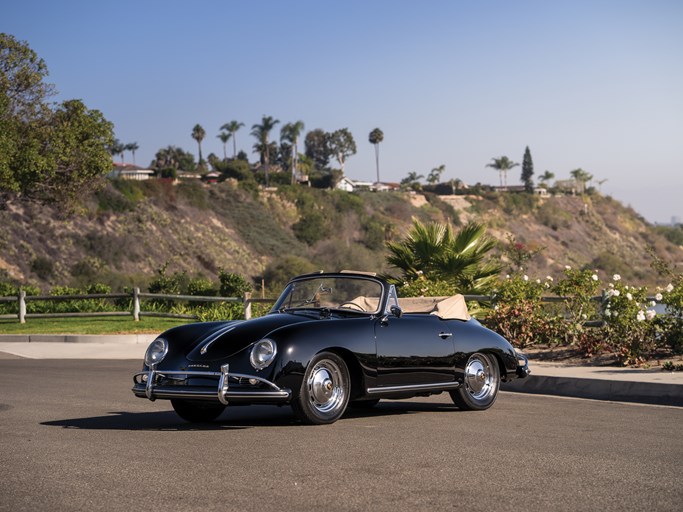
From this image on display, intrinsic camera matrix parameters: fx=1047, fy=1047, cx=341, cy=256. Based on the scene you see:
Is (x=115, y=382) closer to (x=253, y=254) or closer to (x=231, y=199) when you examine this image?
(x=253, y=254)

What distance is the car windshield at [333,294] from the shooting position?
1077 centimetres

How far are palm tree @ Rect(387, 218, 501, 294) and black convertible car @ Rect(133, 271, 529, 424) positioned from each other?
38.1 ft

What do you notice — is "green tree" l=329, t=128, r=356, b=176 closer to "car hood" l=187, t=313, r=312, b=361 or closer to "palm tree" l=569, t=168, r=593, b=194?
"palm tree" l=569, t=168, r=593, b=194

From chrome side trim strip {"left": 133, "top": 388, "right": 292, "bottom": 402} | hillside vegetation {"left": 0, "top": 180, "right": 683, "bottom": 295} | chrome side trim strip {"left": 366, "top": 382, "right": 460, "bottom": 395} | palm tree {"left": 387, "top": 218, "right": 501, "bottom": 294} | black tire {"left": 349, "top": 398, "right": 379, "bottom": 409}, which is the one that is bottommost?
black tire {"left": 349, "top": 398, "right": 379, "bottom": 409}

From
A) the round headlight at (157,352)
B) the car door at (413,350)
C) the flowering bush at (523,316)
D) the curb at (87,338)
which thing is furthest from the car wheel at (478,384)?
the curb at (87,338)

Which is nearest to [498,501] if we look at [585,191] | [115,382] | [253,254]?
[115,382]

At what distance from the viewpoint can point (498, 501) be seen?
245 inches

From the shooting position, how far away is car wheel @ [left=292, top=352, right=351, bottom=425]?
9570 mm

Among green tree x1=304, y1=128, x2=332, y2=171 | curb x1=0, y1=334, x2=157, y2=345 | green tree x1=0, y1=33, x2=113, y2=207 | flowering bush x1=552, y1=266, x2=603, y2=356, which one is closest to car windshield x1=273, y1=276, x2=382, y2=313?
flowering bush x1=552, y1=266, x2=603, y2=356

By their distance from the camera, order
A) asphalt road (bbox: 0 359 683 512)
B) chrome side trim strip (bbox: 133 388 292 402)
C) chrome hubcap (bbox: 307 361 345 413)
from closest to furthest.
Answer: asphalt road (bbox: 0 359 683 512), chrome side trim strip (bbox: 133 388 292 402), chrome hubcap (bbox: 307 361 345 413)

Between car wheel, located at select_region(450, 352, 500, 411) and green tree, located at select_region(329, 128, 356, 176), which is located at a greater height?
green tree, located at select_region(329, 128, 356, 176)

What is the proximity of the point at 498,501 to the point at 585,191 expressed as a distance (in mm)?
152779

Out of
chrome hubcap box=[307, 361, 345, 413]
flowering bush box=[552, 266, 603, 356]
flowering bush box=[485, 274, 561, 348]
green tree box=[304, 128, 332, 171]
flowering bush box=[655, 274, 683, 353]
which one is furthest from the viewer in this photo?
green tree box=[304, 128, 332, 171]

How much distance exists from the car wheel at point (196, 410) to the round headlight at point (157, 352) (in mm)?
538
